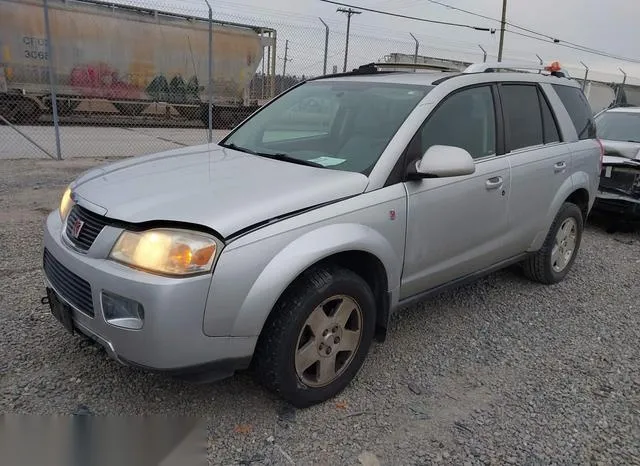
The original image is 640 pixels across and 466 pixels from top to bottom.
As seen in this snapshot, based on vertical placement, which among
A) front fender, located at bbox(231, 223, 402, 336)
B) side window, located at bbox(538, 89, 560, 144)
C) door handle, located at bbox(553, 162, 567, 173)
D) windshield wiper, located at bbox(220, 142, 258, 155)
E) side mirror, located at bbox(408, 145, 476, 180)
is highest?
side window, located at bbox(538, 89, 560, 144)

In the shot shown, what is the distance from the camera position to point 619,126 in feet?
24.5

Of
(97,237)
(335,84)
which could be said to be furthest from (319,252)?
(335,84)

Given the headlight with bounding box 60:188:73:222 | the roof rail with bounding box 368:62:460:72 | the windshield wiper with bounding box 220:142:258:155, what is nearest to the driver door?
the roof rail with bounding box 368:62:460:72

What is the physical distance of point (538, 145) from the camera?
4.12 m

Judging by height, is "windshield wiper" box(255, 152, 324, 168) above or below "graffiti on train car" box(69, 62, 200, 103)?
above

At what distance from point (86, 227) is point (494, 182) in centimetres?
251

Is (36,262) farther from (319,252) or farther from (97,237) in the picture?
(319,252)

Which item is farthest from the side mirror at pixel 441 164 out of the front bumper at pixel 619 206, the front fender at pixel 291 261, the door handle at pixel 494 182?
the front bumper at pixel 619 206

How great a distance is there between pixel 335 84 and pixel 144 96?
15.4 m

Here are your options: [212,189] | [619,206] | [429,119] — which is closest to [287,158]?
[212,189]

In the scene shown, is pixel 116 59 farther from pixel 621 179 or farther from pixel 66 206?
pixel 66 206

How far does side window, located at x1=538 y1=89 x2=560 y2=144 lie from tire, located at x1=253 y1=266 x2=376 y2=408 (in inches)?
92.5

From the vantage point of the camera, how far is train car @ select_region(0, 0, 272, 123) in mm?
15414

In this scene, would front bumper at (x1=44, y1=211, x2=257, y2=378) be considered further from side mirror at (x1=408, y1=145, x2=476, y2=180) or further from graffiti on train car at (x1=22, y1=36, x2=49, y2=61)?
graffiti on train car at (x1=22, y1=36, x2=49, y2=61)
